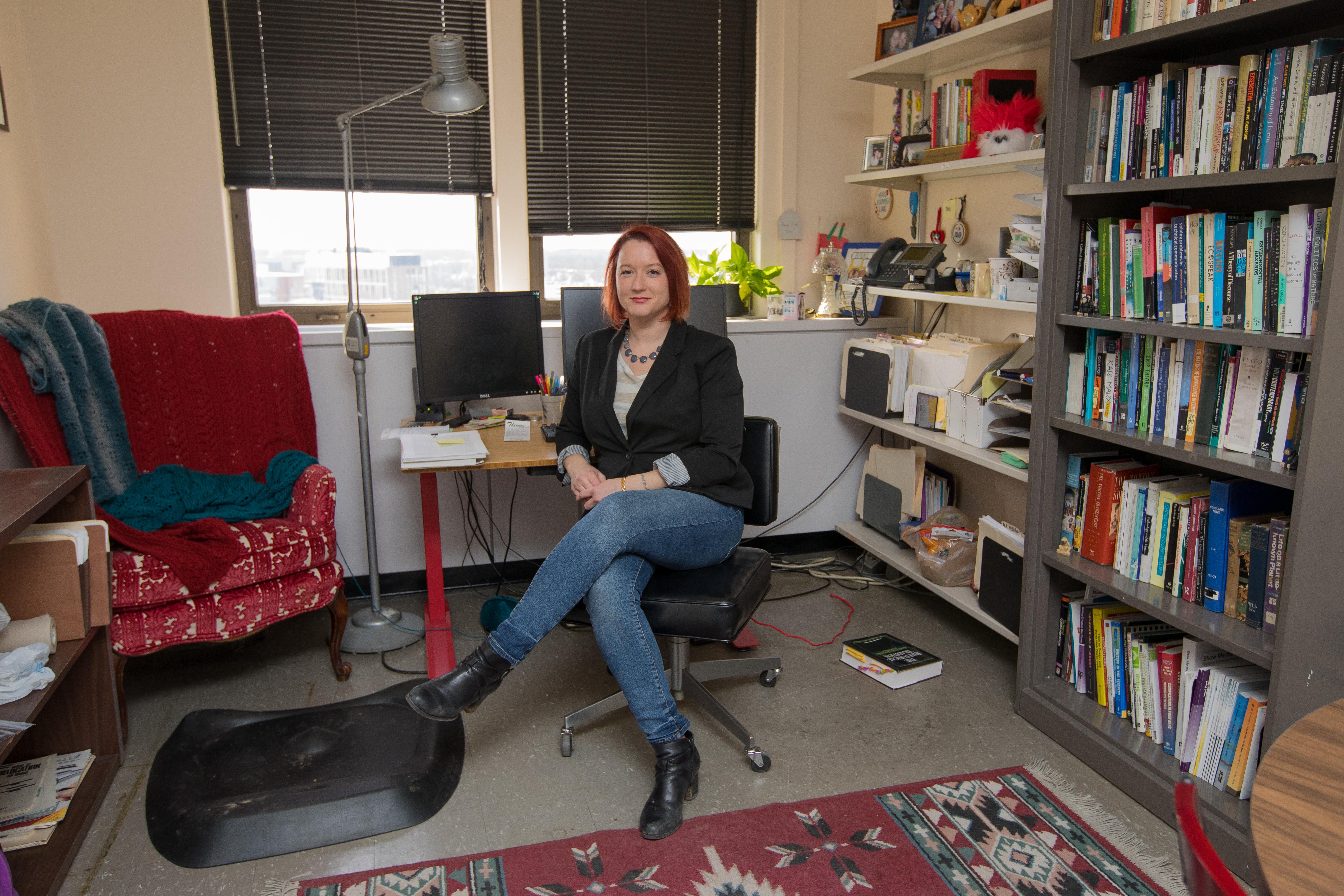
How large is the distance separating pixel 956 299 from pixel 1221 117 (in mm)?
974

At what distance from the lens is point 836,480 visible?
11.9 ft

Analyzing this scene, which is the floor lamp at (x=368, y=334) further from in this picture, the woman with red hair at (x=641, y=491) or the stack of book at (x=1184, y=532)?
the stack of book at (x=1184, y=532)

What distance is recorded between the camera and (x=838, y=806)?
6.52 ft

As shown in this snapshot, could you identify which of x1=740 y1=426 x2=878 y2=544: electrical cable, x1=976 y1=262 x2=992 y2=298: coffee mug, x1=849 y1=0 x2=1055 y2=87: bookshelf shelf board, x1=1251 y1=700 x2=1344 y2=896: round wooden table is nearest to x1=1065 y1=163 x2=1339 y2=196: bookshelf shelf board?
x1=849 y1=0 x2=1055 y2=87: bookshelf shelf board

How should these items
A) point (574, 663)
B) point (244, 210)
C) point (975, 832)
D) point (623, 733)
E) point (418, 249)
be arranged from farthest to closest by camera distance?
point (418, 249) → point (244, 210) → point (574, 663) → point (623, 733) → point (975, 832)

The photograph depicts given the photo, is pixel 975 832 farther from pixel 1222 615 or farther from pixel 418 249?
pixel 418 249

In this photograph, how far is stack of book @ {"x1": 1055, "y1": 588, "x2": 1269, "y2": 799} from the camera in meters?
1.84

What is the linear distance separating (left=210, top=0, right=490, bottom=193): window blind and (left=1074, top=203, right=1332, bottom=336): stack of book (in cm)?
220

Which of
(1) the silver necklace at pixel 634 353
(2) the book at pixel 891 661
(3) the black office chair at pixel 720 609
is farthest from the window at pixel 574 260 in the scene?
(2) the book at pixel 891 661

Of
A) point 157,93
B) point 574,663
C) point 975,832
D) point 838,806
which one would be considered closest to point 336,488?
point 574,663

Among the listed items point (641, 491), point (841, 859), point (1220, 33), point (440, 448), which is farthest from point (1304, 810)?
point (440, 448)

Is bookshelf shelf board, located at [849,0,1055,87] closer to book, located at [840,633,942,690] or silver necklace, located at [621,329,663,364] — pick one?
silver necklace, located at [621,329,663,364]

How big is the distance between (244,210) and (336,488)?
3.77 ft

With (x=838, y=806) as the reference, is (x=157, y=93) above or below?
above
